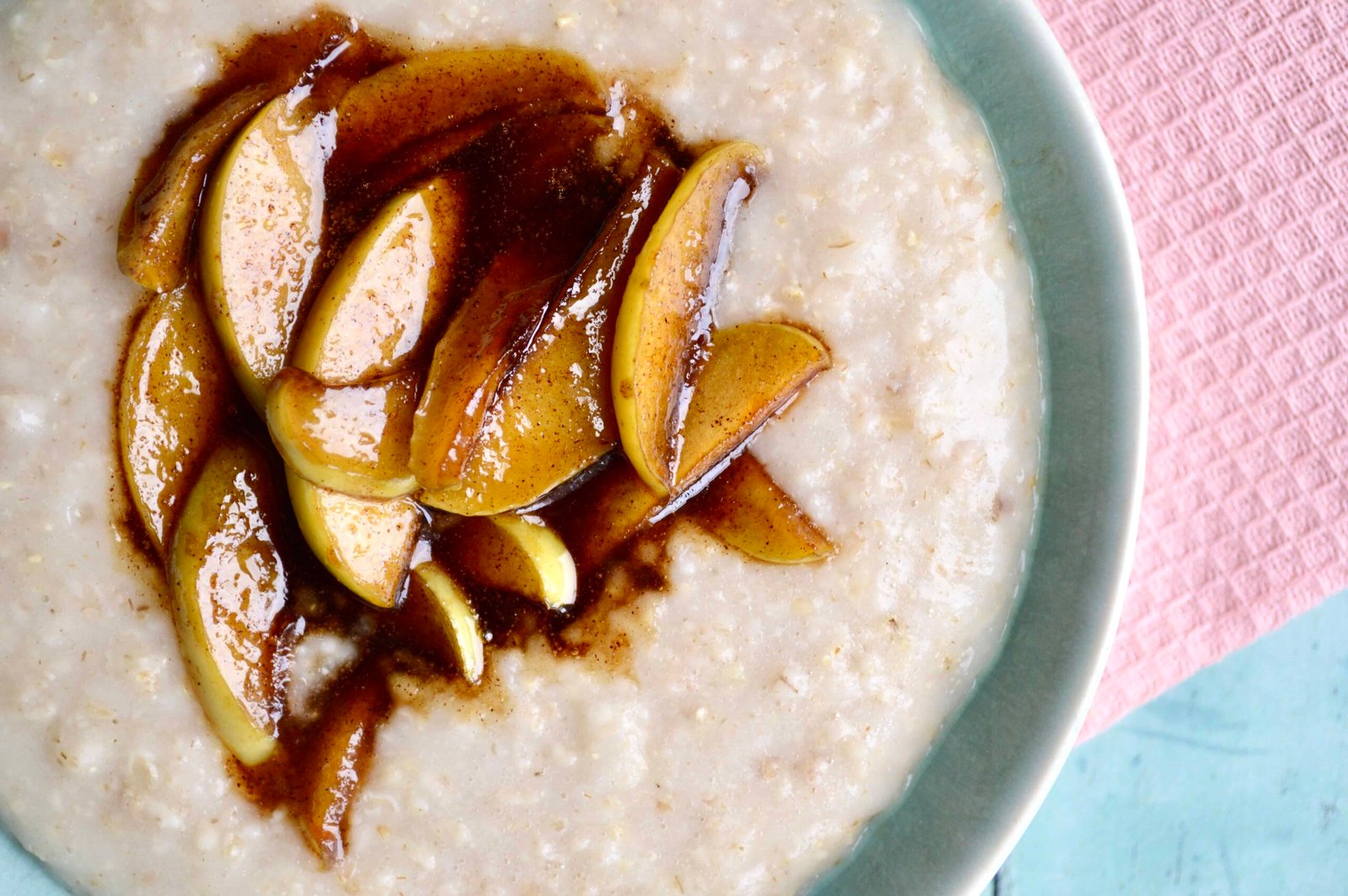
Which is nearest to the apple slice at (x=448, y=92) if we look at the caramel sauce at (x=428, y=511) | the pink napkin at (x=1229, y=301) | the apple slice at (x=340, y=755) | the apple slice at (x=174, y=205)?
the caramel sauce at (x=428, y=511)

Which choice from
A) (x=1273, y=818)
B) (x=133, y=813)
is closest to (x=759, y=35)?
(x=133, y=813)

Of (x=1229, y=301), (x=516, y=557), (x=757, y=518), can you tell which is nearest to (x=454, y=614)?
(x=516, y=557)

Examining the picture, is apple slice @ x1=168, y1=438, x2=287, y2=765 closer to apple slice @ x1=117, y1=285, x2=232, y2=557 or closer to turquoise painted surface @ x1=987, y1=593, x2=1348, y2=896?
apple slice @ x1=117, y1=285, x2=232, y2=557

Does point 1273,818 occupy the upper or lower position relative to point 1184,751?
lower

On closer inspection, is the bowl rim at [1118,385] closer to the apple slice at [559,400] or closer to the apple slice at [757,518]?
the apple slice at [757,518]

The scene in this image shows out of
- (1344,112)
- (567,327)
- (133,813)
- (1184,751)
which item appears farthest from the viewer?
(1184,751)

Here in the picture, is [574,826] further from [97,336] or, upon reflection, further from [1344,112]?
[1344,112]

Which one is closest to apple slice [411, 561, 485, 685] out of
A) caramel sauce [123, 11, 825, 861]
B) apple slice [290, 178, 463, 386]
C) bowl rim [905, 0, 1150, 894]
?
caramel sauce [123, 11, 825, 861]
